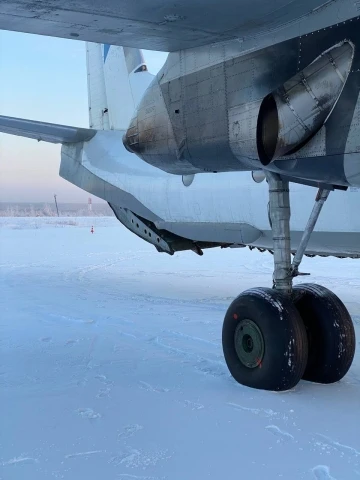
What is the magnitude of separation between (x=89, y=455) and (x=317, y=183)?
269 cm

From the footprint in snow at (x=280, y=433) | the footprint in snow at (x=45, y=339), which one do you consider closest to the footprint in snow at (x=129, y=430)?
the footprint in snow at (x=280, y=433)

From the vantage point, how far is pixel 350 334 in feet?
15.0

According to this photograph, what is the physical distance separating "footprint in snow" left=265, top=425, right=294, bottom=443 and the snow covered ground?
1 centimetres

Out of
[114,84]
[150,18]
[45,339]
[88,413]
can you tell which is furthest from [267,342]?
[114,84]

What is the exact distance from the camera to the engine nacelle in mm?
3756

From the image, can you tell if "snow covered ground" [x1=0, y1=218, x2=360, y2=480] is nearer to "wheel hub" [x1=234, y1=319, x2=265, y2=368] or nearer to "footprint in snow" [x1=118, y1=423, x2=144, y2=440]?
"footprint in snow" [x1=118, y1=423, x2=144, y2=440]

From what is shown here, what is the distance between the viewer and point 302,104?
3.87 meters

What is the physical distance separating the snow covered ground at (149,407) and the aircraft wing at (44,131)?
275 cm

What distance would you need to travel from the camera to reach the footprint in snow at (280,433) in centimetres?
345

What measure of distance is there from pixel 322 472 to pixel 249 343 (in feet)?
5.41

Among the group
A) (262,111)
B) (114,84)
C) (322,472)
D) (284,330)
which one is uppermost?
(114,84)

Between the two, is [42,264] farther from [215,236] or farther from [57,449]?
[57,449]

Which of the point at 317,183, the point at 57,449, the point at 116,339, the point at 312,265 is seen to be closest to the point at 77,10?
the point at 317,183

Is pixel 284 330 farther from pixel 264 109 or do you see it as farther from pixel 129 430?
pixel 264 109
